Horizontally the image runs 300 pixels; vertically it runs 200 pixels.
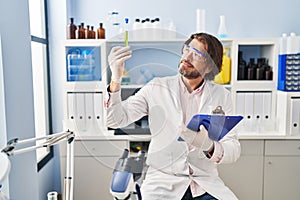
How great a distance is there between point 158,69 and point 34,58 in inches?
55.2

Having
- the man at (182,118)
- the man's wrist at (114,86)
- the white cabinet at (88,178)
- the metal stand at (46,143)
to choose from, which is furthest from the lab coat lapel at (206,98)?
the white cabinet at (88,178)

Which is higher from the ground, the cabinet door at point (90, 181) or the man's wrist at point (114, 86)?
the man's wrist at point (114, 86)

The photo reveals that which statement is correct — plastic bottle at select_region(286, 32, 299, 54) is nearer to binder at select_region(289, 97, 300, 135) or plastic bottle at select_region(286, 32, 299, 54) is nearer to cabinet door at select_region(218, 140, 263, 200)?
binder at select_region(289, 97, 300, 135)

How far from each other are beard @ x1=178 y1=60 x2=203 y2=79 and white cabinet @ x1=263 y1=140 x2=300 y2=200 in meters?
1.19

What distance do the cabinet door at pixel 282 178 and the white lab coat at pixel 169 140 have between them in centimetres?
96

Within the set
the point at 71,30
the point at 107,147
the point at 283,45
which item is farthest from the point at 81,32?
the point at 283,45

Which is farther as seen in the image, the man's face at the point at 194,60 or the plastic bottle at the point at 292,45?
the plastic bottle at the point at 292,45

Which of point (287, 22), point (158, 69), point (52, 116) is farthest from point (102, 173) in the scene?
point (287, 22)

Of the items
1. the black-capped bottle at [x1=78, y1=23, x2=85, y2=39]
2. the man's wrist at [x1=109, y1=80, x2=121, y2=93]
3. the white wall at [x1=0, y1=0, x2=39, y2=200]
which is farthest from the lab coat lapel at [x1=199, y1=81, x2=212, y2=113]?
the black-capped bottle at [x1=78, y1=23, x2=85, y2=39]

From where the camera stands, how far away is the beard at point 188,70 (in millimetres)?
1185

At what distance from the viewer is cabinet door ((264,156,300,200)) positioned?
7.07ft

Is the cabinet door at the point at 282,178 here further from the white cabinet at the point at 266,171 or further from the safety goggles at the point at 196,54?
the safety goggles at the point at 196,54

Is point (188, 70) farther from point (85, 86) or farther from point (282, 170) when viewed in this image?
point (282, 170)

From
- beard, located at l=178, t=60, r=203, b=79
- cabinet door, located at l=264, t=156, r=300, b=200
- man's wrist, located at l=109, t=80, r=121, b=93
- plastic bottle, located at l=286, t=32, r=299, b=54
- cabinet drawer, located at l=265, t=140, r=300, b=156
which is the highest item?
plastic bottle, located at l=286, t=32, r=299, b=54
